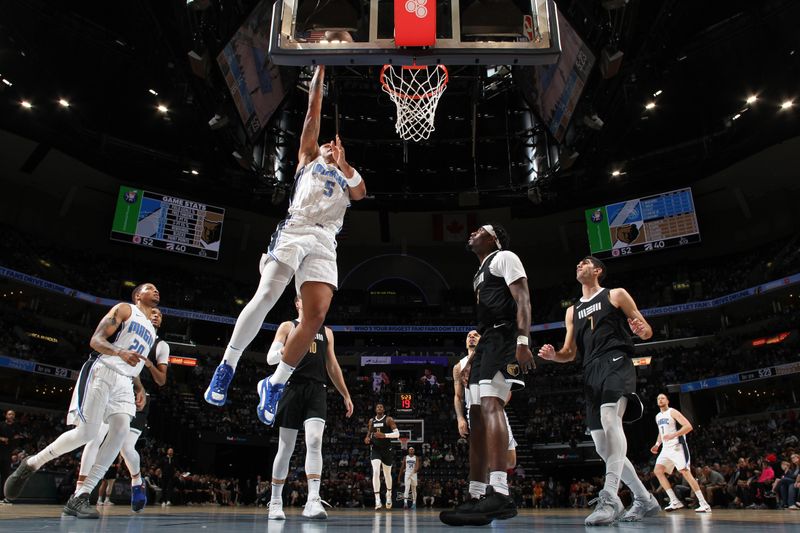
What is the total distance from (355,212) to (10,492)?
2865 centimetres

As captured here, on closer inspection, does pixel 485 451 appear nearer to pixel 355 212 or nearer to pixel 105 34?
pixel 105 34

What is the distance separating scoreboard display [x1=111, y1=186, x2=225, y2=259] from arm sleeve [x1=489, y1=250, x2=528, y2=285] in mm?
24589

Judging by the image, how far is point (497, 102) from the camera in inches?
923

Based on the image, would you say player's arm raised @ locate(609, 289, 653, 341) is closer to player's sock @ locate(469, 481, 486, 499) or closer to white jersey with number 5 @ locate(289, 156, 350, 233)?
player's sock @ locate(469, 481, 486, 499)

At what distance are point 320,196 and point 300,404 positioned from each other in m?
2.96

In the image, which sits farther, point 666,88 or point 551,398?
point 551,398

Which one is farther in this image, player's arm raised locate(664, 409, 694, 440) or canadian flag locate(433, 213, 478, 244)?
canadian flag locate(433, 213, 478, 244)

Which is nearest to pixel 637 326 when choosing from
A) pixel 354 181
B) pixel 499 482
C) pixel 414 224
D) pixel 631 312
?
pixel 631 312

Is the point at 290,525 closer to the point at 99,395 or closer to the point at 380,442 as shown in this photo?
the point at 99,395

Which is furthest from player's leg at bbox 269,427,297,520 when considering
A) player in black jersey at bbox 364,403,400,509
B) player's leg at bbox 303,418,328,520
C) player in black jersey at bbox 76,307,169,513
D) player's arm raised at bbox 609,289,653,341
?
player in black jersey at bbox 364,403,400,509

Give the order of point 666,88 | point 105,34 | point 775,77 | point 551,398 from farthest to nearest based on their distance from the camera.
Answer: point 551,398 < point 666,88 < point 775,77 < point 105,34

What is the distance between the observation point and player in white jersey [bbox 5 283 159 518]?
566 centimetres

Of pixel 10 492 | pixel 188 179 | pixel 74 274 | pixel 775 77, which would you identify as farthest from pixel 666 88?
pixel 74 274

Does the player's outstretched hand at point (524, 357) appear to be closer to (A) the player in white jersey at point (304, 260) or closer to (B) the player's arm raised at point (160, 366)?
(A) the player in white jersey at point (304, 260)
